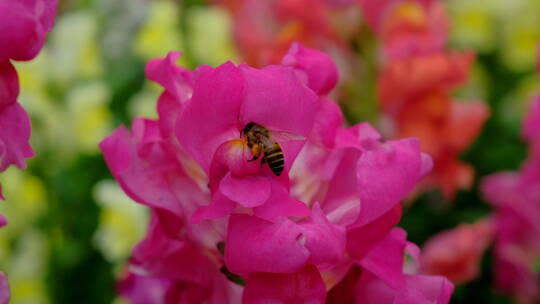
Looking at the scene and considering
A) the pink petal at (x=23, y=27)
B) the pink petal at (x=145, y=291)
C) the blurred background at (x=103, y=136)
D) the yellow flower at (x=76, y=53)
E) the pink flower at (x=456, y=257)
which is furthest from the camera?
the yellow flower at (x=76, y=53)

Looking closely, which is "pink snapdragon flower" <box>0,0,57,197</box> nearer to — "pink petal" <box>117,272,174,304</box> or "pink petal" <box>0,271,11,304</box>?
"pink petal" <box>0,271,11,304</box>

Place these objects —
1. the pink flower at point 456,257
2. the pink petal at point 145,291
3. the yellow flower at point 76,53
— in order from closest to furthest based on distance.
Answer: the pink petal at point 145,291 → the pink flower at point 456,257 → the yellow flower at point 76,53

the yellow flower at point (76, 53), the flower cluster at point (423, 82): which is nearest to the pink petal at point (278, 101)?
the flower cluster at point (423, 82)

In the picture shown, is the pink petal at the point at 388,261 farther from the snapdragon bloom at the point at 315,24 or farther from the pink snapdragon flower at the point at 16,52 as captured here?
the snapdragon bloom at the point at 315,24

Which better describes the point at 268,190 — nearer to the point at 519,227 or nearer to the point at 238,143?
the point at 238,143

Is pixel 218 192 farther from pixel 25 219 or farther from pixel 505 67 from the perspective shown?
pixel 505 67

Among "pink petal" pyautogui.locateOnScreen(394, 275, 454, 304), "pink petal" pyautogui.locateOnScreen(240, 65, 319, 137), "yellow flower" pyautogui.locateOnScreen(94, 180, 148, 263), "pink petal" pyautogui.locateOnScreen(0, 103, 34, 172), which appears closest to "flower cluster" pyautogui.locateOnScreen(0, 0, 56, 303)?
"pink petal" pyautogui.locateOnScreen(0, 103, 34, 172)

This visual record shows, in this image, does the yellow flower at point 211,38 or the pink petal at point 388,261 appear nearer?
the pink petal at point 388,261

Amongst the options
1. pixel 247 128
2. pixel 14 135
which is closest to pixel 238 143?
pixel 247 128
